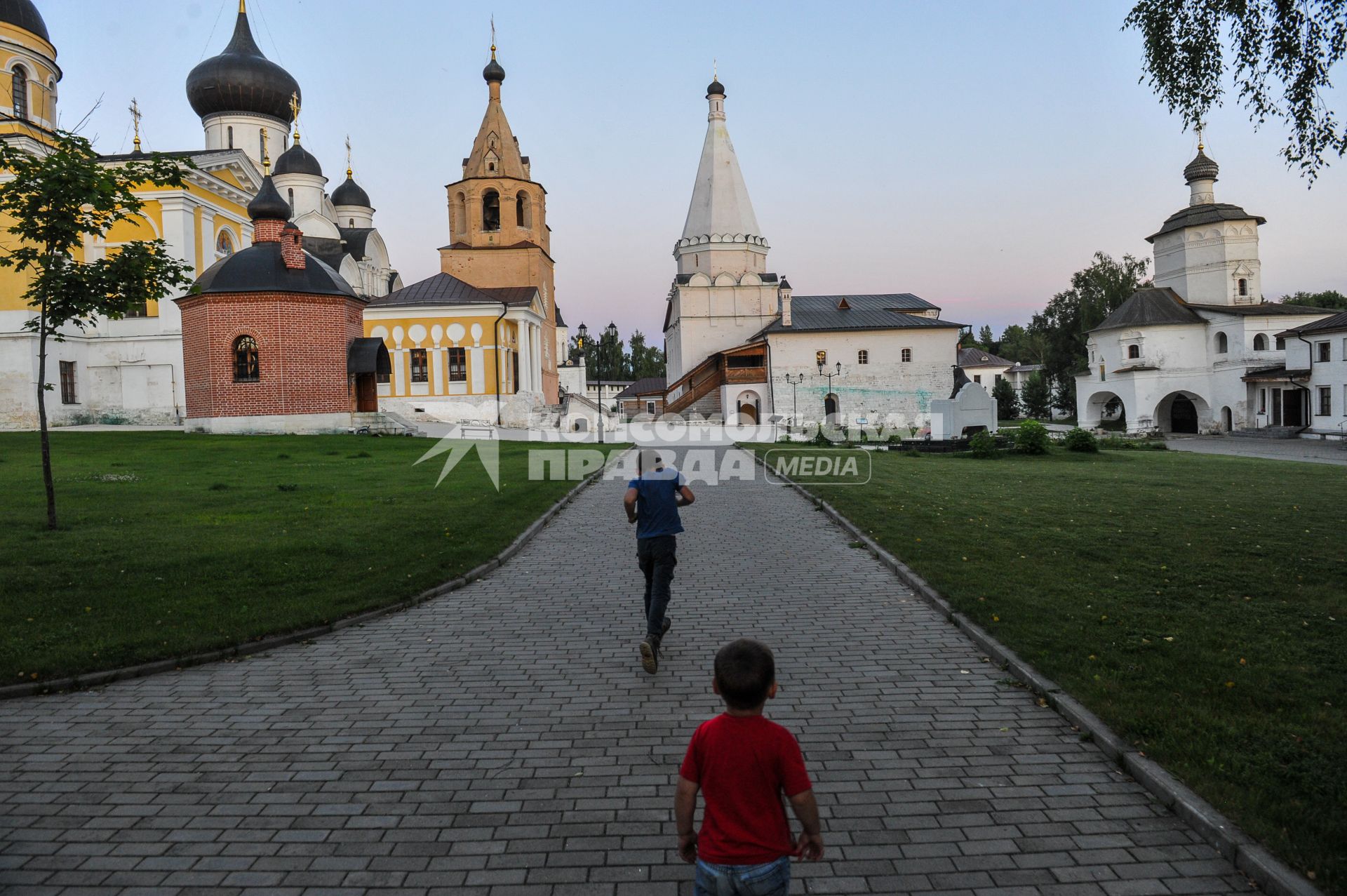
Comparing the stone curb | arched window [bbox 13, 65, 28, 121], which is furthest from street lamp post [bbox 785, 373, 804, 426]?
the stone curb

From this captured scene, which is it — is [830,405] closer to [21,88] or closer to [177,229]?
[177,229]

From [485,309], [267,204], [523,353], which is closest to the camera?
[267,204]

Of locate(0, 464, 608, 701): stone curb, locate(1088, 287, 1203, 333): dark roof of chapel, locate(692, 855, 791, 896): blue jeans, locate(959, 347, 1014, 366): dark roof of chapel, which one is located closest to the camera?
locate(692, 855, 791, 896): blue jeans

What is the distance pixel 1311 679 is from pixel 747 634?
13.0 ft

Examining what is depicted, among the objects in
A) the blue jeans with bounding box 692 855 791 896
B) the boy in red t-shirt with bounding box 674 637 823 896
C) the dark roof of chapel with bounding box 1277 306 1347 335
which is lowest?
the blue jeans with bounding box 692 855 791 896

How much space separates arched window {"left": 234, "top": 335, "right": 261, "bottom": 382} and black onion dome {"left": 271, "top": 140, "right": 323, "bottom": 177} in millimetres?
20005

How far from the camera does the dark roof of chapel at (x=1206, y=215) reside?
161 ft

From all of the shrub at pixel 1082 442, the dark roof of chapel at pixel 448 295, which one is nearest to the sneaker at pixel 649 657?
the shrub at pixel 1082 442

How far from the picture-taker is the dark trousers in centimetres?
631

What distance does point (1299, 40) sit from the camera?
852cm

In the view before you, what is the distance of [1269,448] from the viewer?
35781 mm

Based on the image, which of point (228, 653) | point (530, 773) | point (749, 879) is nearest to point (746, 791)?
point (749, 879)

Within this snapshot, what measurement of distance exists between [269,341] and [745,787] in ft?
102

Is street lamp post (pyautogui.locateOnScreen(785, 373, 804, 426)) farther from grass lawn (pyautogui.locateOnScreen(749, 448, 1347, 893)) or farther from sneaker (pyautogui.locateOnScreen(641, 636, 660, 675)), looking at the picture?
sneaker (pyautogui.locateOnScreen(641, 636, 660, 675))
